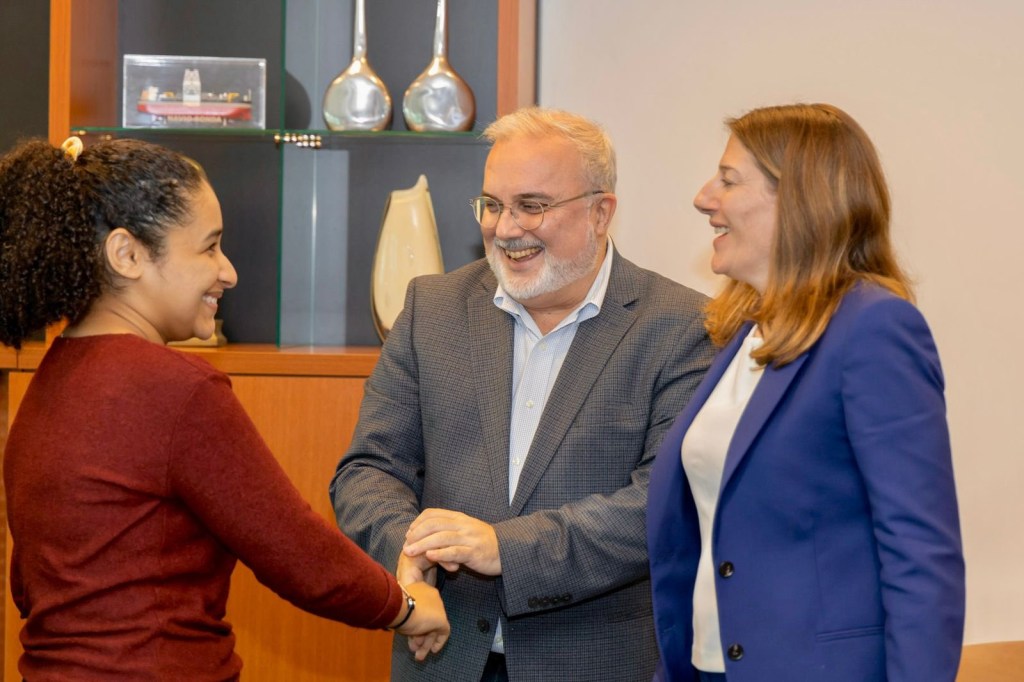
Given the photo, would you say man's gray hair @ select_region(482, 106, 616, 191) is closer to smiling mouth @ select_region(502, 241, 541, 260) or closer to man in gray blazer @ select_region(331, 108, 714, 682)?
man in gray blazer @ select_region(331, 108, 714, 682)

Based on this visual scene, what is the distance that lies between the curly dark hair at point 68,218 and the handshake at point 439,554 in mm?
721

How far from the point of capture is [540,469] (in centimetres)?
211

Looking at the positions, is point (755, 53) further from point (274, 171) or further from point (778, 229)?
point (778, 229)


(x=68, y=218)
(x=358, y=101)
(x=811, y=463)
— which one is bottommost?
(x=811, y=463)

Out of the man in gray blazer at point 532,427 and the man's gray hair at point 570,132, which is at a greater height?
the man's gray hair at point 570,132

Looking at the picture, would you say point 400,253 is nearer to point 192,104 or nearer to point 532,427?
point 192,104

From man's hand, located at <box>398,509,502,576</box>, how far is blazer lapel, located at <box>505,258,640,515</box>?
0.13 meters

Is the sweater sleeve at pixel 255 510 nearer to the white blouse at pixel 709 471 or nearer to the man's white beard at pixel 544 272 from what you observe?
the white blouse at pixel 709 471

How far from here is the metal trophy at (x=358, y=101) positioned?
305 cm

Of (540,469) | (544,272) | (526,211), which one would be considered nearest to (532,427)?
(540,469)

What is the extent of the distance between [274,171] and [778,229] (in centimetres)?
183

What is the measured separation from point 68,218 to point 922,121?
2.51m

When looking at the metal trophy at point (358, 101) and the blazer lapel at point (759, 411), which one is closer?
the blazer lapel at point (759, 411)

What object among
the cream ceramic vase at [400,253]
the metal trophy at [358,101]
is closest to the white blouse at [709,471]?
the cream ceramic vase at [400,253]
